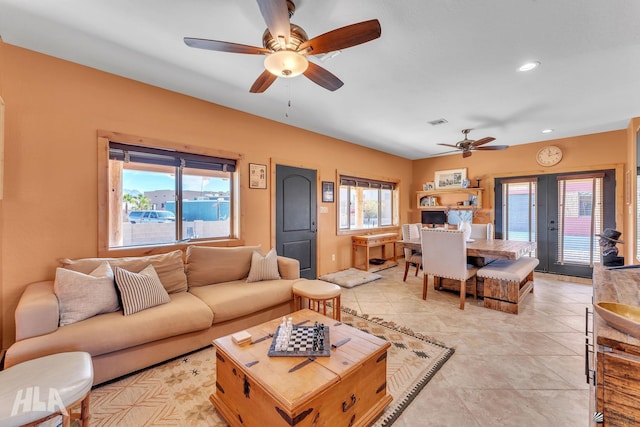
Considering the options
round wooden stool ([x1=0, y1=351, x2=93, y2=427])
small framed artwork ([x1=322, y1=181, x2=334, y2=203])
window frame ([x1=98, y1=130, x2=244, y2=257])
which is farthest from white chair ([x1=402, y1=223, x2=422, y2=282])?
round wooden stool ([x1=0, y1=351, x2=93, y2=427])

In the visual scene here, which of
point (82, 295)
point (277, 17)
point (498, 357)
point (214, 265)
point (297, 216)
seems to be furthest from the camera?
point (297, 216)

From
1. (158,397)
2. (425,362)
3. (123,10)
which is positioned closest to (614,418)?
(425,362)

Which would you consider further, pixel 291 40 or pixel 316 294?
pixel 316 294

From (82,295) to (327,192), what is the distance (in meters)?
3.80

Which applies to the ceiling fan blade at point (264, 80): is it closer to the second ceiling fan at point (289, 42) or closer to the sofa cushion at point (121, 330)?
the second ceiling fan at point (289, 42)

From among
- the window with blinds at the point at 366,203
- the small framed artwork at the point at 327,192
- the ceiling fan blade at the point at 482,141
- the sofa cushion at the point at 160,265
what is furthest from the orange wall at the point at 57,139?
the ceiling fan blade at the point at 482,141

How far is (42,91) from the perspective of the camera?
93.1 inches

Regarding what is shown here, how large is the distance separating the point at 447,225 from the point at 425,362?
500cm

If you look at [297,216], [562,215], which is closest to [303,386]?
[297,216]

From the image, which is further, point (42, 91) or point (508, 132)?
point (508, 132)

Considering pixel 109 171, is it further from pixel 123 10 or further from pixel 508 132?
pixel 508 132

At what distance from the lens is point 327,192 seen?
5059mm

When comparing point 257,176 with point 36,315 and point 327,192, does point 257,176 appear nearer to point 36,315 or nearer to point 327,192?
point 327,192

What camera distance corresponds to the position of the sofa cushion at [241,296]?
2438 millimetres
